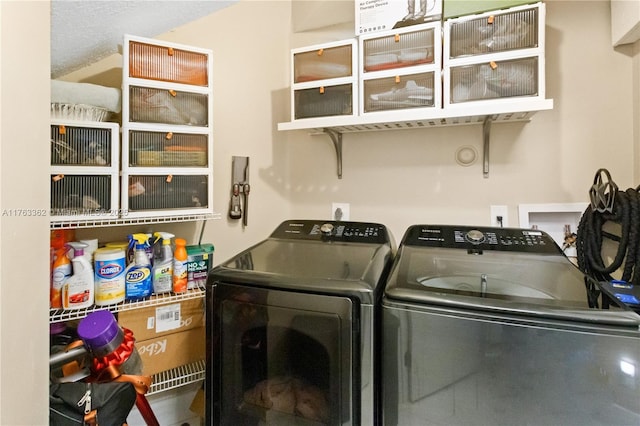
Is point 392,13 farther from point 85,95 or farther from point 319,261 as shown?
point 85,95

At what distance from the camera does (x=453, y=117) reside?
1405 millimetres

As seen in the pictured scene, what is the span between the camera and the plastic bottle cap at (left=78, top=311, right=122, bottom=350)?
1070 millimetres

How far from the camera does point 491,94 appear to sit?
4.41 feet

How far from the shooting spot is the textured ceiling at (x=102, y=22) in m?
1.02

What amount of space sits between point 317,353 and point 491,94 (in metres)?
1.20

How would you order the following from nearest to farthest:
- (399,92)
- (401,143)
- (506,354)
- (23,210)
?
(23,210)
(506,354)
(399,92)
(401,143)

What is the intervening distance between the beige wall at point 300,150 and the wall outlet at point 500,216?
0.03 metres

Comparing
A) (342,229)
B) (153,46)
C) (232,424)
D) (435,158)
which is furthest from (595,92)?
(232,424)

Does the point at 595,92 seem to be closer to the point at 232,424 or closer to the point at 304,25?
the point at 304,25

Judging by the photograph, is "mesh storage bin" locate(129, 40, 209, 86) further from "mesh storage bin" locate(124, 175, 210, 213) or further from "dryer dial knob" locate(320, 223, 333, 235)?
"dryer dial knob" locate(320, 223, 333, 235)

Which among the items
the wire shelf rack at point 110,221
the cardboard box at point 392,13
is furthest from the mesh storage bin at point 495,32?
the wire shelf rack at point 110,221

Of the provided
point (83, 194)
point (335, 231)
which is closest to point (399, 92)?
point (335, 231)

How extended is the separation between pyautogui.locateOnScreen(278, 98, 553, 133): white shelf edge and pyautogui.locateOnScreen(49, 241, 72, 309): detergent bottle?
3.50ft

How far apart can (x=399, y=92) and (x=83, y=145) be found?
1284mm
